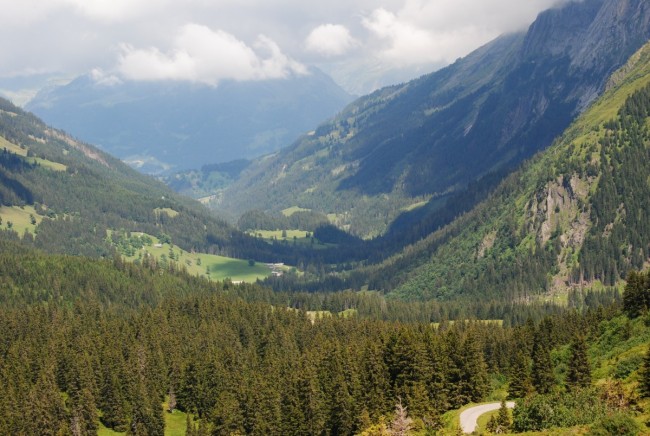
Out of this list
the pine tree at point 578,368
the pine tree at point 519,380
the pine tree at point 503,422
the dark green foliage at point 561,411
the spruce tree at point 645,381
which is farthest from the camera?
the pine tree at point 519,380

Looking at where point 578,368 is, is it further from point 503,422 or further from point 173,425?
point 173,425

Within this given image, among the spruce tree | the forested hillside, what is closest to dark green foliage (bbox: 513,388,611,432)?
the forested hillside

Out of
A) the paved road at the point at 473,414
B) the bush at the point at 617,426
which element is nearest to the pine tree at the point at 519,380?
the paved road at the point at 473,414

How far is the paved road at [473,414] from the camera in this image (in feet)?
310

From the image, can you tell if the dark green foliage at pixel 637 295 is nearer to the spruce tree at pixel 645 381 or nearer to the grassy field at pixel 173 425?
the spruce tree at pixel 645 381

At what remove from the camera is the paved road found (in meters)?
94.6

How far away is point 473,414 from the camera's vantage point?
4040 inches

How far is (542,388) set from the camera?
11062cm

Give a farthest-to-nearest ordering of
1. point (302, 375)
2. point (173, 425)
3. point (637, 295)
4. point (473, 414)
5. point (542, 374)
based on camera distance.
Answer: point (173, 425), point (302, 375), point (637, 295), point (542, 374), point (473, 414)

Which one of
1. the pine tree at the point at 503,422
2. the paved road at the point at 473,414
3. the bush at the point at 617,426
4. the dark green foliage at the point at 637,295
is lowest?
the paved road at the point at 473,414

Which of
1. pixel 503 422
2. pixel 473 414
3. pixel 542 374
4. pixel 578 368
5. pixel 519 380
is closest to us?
pixel 503 422

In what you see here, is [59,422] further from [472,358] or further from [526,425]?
[526,425]

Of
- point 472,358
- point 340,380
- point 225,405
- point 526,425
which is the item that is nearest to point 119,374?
point 225,405

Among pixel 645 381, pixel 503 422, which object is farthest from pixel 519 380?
pixel 645 381
